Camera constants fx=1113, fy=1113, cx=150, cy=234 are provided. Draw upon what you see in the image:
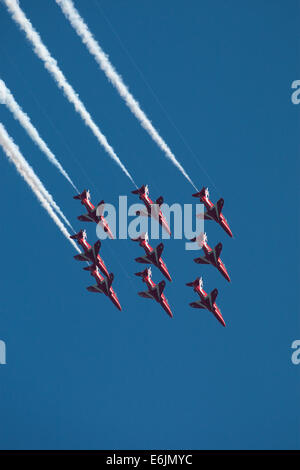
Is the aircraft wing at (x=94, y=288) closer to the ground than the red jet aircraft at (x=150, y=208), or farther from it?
closer to the ground

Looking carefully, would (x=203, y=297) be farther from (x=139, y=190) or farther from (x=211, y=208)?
(x=139, y=190)

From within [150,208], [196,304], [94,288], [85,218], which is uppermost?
[150,208]

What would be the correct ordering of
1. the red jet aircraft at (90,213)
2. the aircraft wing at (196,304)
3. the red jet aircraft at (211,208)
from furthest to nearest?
the aircraft wing at (196,304) < the red jet aircraft at (211,208) < the red jet aircraft at (90,213)

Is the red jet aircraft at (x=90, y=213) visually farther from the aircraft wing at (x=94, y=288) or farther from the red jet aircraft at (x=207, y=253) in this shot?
the red jet aircraft at (x=207, y=253)

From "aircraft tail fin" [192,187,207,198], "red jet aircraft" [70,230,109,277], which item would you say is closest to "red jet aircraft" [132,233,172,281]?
"red jet aircraft" [70,230,109,277]

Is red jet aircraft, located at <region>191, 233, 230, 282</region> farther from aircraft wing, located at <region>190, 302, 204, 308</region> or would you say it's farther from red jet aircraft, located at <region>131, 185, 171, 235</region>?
aircraft wing, located at <region>190, 302, 204, 308</region>

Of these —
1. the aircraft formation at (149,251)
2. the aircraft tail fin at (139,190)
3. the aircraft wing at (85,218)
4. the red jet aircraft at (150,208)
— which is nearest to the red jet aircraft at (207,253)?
the aircraft formation at (149,251)

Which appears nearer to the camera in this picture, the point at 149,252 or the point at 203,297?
the point at 149,252

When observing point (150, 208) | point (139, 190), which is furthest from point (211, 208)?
point (139, 190)

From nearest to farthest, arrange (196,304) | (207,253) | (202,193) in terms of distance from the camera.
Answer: (202,193) → (207,253) → (196,304)

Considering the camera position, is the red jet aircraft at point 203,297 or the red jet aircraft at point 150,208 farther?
the red jet aircraft at point 203,297
